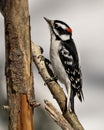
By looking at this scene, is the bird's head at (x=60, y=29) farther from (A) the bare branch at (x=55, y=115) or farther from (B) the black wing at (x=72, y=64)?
(A) the bare branch at (x=55, y=115)

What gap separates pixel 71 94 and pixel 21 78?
401 millimetres

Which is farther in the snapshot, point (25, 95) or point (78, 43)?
point (78, 43)

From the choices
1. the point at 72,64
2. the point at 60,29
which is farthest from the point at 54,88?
the point at 60,29

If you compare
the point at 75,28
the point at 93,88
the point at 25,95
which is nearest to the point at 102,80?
the point at 93,88

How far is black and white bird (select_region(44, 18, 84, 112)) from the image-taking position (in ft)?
7.95

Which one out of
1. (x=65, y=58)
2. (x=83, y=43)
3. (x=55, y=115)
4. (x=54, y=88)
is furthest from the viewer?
(x=83, y=43)

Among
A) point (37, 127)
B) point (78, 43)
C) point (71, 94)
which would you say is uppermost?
point (78, 43)

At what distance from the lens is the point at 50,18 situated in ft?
8.48

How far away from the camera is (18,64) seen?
2080 millimetres

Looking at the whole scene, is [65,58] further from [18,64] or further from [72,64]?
[18,64]

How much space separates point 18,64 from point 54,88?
33 cm

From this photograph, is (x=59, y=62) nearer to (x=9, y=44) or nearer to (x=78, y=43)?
(x=78, y=43)

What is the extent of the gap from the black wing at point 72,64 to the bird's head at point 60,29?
0.03 meters

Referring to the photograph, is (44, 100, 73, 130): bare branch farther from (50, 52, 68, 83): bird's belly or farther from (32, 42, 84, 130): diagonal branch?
(50, 52, 68, 83): bird's belly
